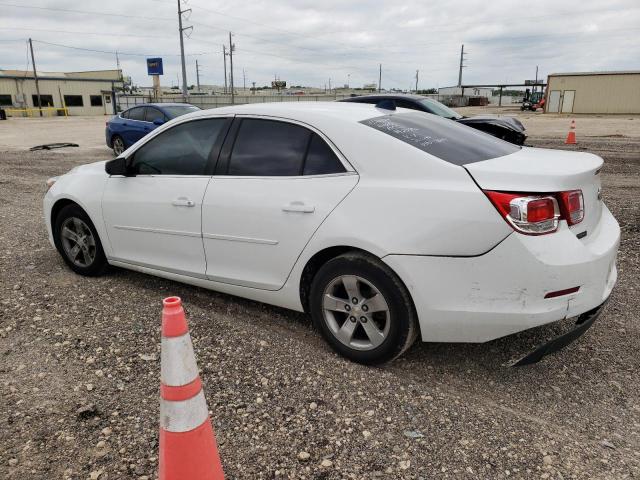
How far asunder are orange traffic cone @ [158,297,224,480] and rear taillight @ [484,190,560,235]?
164cm

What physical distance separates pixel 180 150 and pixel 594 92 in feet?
142

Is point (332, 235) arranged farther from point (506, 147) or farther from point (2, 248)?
point (2, 248)

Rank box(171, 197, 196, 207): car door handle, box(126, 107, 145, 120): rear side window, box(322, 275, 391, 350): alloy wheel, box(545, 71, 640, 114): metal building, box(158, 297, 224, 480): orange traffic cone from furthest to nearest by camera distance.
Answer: box(545, 71, 640, 114): metal building → box(126, 107, 145, 120): rear side window → box(171, 197, 196, 207): car door handle → box(322, 275, 391, 350): alloy wheel → box(158, 297, 224, 480): orange traffic cone

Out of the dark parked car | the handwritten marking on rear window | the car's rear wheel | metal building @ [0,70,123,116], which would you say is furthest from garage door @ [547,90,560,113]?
the handwritten marking on rear window

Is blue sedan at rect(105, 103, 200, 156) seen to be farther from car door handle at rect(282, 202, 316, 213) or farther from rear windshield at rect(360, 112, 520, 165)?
car door handle at rect(282, 202, 316, 213)

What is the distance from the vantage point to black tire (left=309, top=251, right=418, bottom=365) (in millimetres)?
2836

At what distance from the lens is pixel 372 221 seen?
2.87 m

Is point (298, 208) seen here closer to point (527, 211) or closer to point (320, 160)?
point (320, 160)

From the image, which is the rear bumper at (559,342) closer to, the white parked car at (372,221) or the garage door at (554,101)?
the white parked car at (372,221)

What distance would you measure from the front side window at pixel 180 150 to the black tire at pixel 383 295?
4.34 feet

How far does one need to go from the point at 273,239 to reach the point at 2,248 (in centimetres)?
Result: 414

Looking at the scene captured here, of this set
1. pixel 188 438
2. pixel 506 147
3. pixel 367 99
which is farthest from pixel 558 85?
pixel 188 438

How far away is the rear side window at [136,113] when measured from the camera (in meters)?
13.6

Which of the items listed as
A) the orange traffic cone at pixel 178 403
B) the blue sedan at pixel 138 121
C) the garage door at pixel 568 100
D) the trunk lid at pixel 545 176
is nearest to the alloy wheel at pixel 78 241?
the orange traffic cone at pixel 178 403
